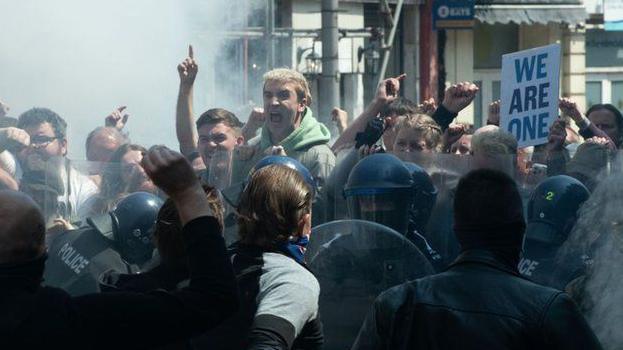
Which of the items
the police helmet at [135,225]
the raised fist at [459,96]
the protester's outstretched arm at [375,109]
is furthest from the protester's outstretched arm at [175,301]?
the raised fist at [459,96]

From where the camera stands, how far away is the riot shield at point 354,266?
5.01 meters

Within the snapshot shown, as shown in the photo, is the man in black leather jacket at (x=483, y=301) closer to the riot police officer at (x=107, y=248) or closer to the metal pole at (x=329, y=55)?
the riot police officer at (x=107, y=248)

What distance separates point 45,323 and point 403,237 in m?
2.23

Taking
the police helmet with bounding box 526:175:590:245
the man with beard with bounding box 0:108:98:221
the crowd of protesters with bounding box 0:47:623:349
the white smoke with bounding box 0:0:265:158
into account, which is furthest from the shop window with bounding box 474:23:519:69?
the police helmet with bounding box 526:175:590:245

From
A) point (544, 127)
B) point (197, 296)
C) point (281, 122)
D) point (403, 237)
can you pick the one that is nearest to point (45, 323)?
point (197, 296)

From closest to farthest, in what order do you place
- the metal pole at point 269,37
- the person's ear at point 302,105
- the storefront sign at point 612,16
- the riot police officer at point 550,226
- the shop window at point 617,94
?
the riot police officer at point 550,226
the person's ear at point 302,105
the metal pole at point 269,37
the storefront sign at point 612,16
the shop window at point 617,94

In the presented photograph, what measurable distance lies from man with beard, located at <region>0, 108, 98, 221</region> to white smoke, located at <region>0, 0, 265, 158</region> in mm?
3108

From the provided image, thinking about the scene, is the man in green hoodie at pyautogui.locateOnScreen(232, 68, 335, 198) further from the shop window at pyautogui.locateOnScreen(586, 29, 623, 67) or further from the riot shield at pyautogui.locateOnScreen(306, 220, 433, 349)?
the shop window at pyautogui.locateOnScreen(586, 29, 623, 67)

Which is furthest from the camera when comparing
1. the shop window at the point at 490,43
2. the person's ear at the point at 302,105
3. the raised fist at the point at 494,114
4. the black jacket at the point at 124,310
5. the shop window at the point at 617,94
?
the shop window at the point at 617,94

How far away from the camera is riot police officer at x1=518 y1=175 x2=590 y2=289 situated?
5.12m

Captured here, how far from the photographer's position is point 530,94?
295 inches

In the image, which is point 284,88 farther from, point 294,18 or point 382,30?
point 382,30

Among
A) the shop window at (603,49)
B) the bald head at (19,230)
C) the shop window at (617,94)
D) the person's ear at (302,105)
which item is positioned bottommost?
the shop window at (617,94)

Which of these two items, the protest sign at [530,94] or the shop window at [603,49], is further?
the shop window at [603,49]
